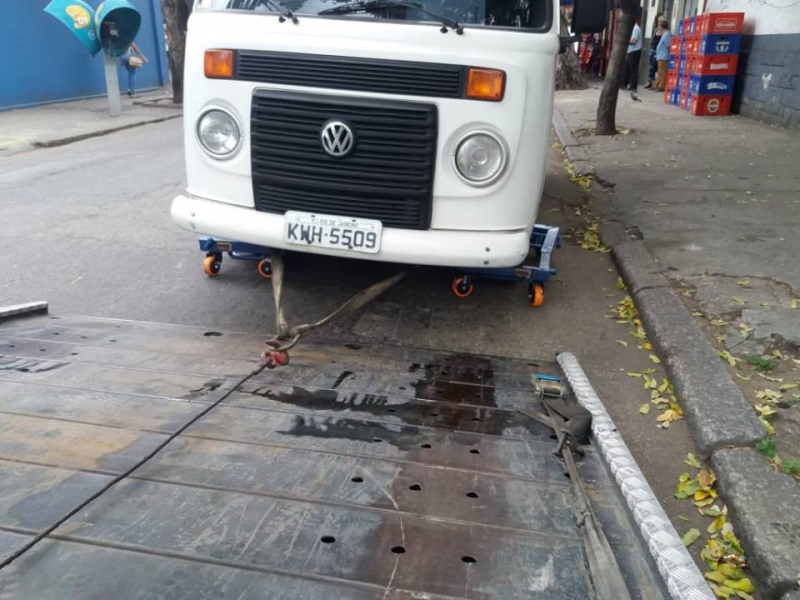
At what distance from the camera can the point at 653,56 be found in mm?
20047

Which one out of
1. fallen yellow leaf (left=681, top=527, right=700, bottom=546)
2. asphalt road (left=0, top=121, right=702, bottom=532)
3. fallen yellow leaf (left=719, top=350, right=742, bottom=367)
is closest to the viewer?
fallen yellow leaf (left=681, top=527, right=700, bottom=546)

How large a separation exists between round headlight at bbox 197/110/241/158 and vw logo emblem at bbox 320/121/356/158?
1.79ft

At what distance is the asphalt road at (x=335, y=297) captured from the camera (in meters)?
3.94

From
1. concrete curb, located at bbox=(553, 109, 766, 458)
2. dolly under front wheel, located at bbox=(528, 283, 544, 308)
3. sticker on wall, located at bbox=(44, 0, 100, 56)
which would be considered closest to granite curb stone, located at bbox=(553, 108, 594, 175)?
concrete curb, located at bbox=(553, 109, 766, 458)

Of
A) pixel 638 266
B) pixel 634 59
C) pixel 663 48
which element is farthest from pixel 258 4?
pixel 634 59

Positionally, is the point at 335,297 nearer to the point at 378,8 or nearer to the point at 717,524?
the point at 378,8

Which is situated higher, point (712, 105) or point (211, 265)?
point (712, 105)

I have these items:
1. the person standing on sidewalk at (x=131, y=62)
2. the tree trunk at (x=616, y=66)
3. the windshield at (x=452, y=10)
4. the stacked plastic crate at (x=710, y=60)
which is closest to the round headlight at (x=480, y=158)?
the windshield at (x=452, y=10)

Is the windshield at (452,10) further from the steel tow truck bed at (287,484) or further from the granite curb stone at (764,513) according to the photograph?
the granite curb stone at (764,513)

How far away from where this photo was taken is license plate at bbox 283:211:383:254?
3.70 metres

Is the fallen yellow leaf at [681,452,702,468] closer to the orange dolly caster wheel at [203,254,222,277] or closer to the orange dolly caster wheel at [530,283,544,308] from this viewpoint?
the orange dolly caster wheel at [530,283,544,308]

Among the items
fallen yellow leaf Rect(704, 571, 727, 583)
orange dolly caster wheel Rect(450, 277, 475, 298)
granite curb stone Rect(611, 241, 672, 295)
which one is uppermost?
orange dolly caster wheel Rect(450, 277, 475, 298)

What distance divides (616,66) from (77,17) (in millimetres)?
11559

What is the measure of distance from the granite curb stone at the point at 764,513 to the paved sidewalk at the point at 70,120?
1186 cm
